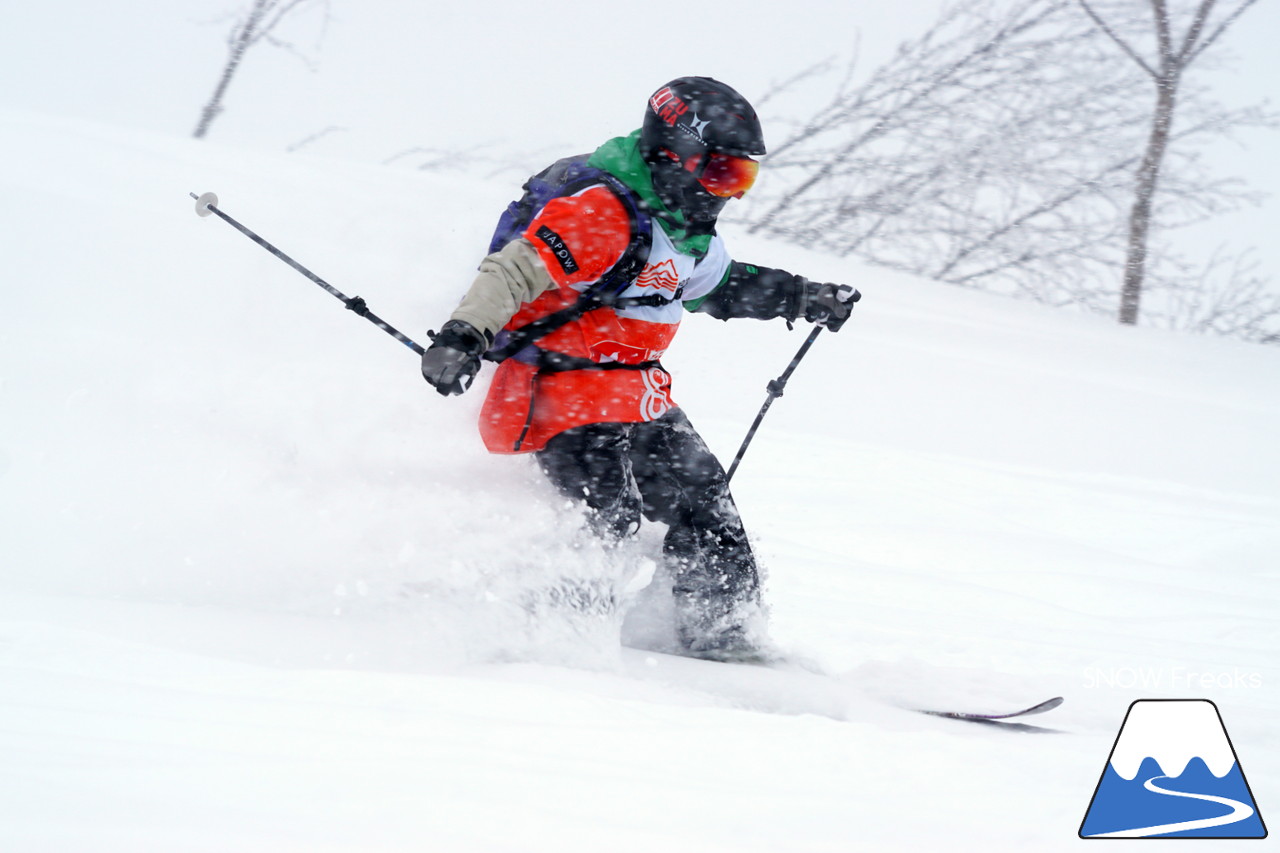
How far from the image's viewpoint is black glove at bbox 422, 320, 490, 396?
7.63ft

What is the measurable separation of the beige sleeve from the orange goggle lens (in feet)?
1.71

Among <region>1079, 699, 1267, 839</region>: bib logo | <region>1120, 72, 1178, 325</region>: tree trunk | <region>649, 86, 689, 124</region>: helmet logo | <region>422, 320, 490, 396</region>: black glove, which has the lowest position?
<region>1079, 699, 1267, 839</region>: bib logo

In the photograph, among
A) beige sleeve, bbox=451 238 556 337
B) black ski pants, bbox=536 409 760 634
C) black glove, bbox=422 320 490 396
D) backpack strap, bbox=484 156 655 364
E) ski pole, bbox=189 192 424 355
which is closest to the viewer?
black glove, bbox=422 320 490 396

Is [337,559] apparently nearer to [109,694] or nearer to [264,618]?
[264,618]

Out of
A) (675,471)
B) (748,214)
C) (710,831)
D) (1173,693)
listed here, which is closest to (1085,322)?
(748,214)

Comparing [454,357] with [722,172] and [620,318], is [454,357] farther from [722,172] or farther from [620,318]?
[722,172]

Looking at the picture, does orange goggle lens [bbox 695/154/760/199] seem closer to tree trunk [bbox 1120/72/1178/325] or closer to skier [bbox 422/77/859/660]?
skier [bbox 422/77/859/660]

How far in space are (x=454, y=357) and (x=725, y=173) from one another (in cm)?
91

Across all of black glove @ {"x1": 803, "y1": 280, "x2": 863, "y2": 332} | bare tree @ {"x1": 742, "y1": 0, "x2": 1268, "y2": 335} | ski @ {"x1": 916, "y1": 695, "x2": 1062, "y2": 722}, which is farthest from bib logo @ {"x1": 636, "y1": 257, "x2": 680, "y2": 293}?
bare tree @ {"x1": 742, "y1": 0, "x2": 1268, "y2": 335}

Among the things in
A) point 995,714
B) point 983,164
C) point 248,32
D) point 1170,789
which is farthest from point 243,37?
point 1170,789

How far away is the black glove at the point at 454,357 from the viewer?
2324 mm

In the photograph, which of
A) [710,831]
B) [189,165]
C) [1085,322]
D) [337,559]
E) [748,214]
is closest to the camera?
[710,831]

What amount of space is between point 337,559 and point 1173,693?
2637mm

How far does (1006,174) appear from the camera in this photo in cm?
990
